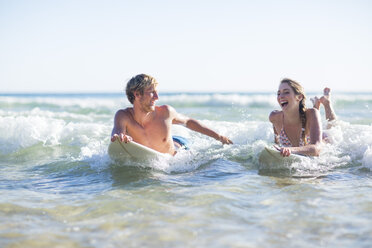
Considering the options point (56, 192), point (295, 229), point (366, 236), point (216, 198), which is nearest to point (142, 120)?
point (56, 192)

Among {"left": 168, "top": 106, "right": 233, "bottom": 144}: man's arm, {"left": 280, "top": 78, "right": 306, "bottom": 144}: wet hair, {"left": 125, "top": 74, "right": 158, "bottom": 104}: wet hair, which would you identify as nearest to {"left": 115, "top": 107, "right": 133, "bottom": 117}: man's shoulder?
{"left": 125, "top": 74, "right": 158, "bottom": 104}: wet hair

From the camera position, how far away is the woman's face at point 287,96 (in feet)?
18.0

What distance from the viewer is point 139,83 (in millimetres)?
5258

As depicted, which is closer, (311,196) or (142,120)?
(311,196)

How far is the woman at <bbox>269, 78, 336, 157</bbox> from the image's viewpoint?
17.2ft

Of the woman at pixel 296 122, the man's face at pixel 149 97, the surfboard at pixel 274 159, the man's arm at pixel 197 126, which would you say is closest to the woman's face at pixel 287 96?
the woman at pixel 296 122

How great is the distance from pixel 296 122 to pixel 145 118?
2.15m

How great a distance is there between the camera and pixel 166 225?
3.13 meters

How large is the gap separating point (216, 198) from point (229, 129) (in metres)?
6.67

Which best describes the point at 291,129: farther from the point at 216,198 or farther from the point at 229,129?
the point at 229,129

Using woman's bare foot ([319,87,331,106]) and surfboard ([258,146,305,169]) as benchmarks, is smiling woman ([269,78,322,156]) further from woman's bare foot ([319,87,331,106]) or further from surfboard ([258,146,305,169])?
woman's bare foot ([319,87,331,106])

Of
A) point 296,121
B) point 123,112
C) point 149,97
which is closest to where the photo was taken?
point 149,97

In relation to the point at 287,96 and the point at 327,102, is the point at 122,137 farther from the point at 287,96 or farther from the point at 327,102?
the point at 327,102

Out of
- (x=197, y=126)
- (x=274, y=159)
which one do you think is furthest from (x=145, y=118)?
(x=274, y=159)
